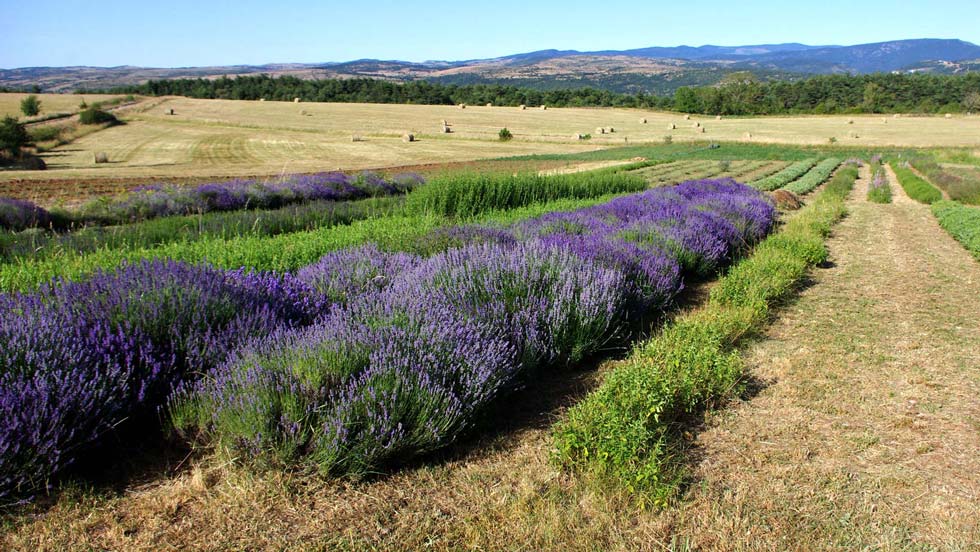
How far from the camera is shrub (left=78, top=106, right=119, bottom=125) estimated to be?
40.1 meters

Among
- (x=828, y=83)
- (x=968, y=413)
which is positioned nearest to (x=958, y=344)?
(x=968, y=413)

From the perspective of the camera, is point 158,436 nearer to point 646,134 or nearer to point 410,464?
point 410,464

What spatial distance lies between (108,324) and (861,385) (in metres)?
5.01

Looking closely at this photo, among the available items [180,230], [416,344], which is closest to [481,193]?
[180,230]

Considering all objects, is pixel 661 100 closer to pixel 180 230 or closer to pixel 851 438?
pixel 180 230

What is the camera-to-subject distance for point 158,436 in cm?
337

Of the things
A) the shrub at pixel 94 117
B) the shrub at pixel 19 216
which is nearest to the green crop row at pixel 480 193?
the shrub at pixel 19 216

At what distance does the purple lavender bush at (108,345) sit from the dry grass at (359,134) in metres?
18.5

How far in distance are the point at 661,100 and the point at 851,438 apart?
7790 cm

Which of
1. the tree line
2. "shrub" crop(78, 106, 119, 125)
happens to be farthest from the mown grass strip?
the tree line

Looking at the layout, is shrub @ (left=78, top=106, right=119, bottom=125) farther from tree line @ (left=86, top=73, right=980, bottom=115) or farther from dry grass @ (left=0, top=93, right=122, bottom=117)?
tree line @ (left=86, top=73, right=980, bottom=115)

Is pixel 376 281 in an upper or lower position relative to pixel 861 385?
upper

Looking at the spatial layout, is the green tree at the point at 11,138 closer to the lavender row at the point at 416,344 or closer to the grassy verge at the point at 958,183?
the lavender row at the point at 416,344

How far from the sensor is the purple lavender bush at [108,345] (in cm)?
272
